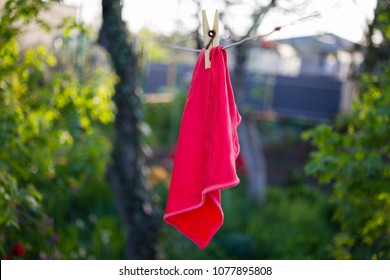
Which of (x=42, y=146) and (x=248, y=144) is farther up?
(x=42, y=146)

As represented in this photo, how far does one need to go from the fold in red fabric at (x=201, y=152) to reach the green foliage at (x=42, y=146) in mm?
940

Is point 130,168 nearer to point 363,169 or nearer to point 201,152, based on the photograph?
point 363,169

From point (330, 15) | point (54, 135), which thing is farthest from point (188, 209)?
point (330, 15)

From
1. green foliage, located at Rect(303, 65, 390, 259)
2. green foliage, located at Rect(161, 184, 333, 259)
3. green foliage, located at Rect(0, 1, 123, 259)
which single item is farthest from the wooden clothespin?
green foliage, located at Rect(161, 184, 333, 259)

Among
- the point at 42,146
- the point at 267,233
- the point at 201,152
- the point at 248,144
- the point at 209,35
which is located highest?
the point at 209,35

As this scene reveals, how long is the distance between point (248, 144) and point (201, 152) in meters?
4.55

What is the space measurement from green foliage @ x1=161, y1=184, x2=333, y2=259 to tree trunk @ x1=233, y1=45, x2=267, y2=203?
16cm

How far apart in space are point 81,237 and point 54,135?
4.21 ft

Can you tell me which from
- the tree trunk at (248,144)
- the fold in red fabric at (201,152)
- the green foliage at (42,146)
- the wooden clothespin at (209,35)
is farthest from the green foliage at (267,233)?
the wooden clothespin at (209,35)

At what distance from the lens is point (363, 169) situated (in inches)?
129

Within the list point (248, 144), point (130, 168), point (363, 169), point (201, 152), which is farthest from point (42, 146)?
point (248, 144)

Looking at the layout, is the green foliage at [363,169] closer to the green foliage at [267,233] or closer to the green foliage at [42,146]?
the green foliage at [267,233]

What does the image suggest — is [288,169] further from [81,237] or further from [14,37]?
[14,37]

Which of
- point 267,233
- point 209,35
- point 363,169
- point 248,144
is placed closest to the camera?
point 209,35
